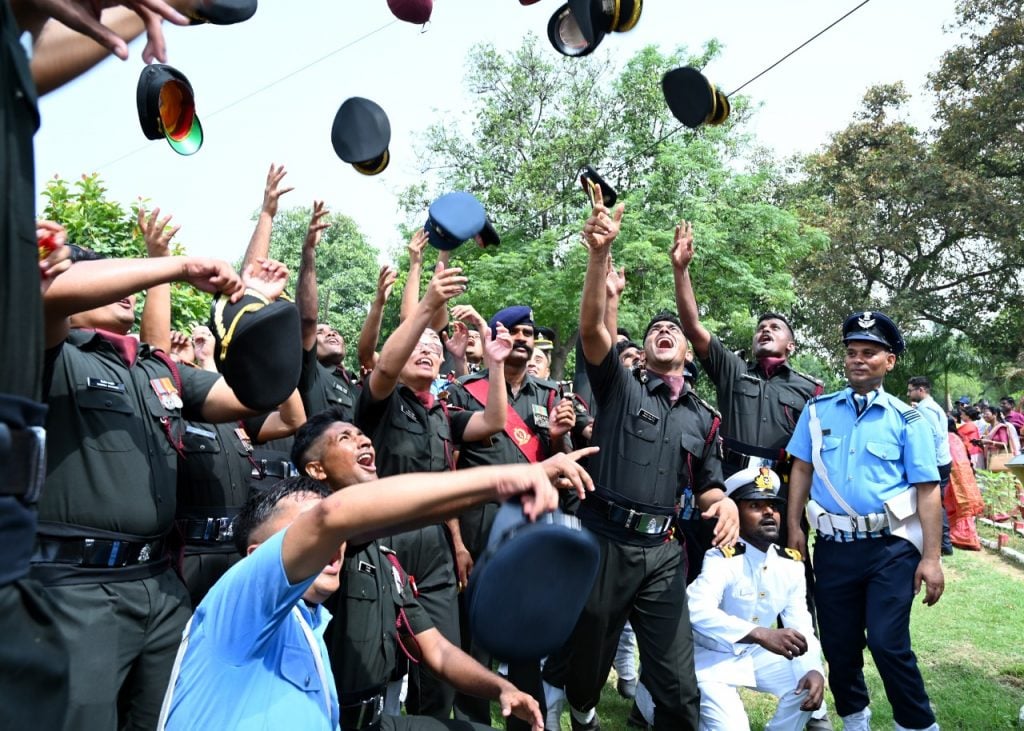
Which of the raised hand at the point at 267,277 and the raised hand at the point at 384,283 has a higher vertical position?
the raised hand at the point at 384,283

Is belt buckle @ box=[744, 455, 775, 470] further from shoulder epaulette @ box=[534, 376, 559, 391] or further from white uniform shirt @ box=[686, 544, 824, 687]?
shoulder epaulette @ box=[534, 376, 559, 391]

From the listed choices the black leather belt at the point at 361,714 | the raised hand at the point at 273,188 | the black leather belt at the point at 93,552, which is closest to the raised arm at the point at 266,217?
the raised hand at the point at 273,188

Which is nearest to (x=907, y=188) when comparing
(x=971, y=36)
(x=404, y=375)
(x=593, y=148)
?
(x=971, y=36)

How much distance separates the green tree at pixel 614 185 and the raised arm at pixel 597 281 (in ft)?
48.5

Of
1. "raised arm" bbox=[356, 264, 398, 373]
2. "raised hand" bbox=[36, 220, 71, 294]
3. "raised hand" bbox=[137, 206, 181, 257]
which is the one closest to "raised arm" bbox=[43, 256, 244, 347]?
"raised hand" bbox=[36, 220, 71, 294]

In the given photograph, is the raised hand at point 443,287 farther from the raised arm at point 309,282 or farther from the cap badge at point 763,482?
the cap badge at point 763,482

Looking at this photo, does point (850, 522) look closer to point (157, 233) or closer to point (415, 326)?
point (415, 326)

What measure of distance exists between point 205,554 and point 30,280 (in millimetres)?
2999

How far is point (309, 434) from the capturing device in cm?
363

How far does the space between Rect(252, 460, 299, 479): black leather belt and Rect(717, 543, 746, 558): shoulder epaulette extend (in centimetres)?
→ 241

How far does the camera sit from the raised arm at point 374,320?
211 inches

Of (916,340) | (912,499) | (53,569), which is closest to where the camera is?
(53,569)

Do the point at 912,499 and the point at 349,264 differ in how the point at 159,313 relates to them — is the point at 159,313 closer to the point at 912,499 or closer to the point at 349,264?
the point at 912,499

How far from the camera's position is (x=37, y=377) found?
1328mm
